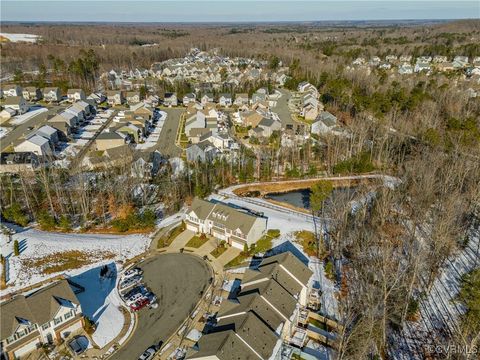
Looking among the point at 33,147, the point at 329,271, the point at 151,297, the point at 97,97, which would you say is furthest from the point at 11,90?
the point at 329,271

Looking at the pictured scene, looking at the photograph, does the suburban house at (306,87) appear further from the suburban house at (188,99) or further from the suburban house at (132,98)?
the suburban house at (132,98)

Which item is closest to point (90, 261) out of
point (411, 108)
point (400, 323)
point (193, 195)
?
point (193, 195)

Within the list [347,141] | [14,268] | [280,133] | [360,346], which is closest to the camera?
[360,346]

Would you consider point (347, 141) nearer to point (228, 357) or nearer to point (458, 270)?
point (458, 270)

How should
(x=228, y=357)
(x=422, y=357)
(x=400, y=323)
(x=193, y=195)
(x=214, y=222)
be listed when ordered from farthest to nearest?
(x=193, y=195)
(x=214, y=222)
(x=400, y=323)
(x=422, y=357)
(x=228, y=357)

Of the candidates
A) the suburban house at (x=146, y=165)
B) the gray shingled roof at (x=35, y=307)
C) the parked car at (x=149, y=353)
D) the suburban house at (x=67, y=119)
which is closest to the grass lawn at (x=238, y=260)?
the parked car at (x=149, y=353)

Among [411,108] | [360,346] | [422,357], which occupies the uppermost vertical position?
[411,108]
